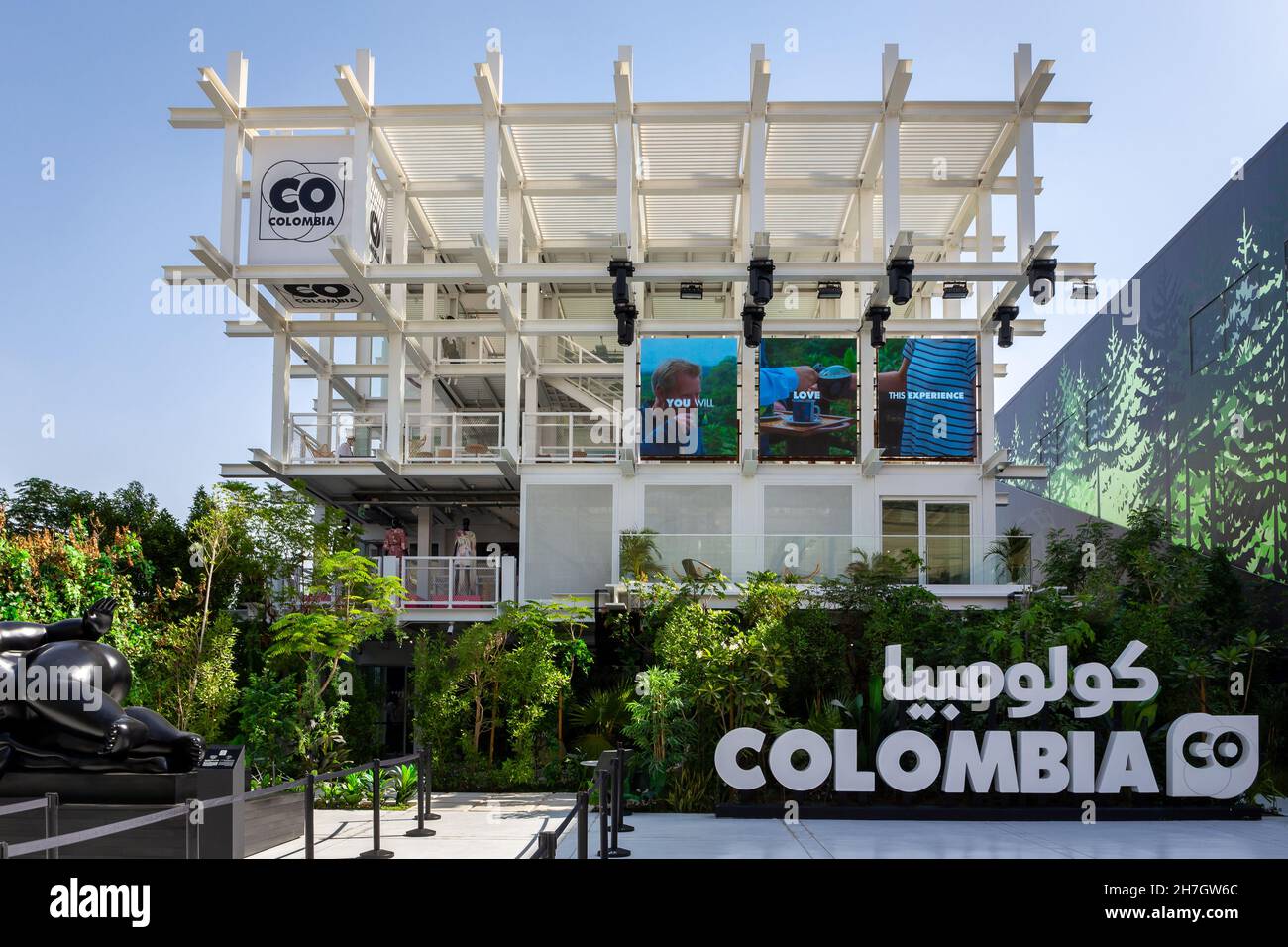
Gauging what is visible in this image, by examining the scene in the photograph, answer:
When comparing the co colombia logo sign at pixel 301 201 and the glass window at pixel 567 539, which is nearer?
the co colombia logo sign at pixel 301 201

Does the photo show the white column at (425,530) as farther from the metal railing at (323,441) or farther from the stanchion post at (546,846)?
the stanchion post at (546,846)

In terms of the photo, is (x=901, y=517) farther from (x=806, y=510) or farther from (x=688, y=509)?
(x=688, y=509)

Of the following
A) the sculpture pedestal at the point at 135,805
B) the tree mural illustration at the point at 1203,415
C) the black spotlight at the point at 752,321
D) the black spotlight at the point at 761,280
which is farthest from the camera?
the tree mural illustration at the point at 1203,415

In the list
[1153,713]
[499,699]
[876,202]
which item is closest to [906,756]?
[1153,713]

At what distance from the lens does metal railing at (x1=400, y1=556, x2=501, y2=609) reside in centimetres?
2161

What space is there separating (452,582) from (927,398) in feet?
35.4

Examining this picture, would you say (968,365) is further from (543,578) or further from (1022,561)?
(543,578)

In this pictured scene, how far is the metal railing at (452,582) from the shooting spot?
21609mm

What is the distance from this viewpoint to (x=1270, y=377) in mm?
20625

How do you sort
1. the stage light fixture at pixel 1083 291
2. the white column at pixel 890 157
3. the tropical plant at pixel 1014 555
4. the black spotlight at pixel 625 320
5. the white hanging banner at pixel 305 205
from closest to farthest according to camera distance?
the black spotlight at pixel 625 320 < the tropical plant at pixel 1014 555 < the white column at pixel 890 157 < the white hanging banner at pixel 305 205 < the stage light fixture at pixel 1083 291

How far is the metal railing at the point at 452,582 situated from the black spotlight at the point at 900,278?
9980mm

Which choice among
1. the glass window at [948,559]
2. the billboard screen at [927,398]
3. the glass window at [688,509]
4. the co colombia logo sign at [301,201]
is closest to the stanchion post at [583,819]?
the glass window at [948,559]

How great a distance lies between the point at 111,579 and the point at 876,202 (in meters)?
18.4

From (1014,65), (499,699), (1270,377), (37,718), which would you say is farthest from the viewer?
(1014,65)
